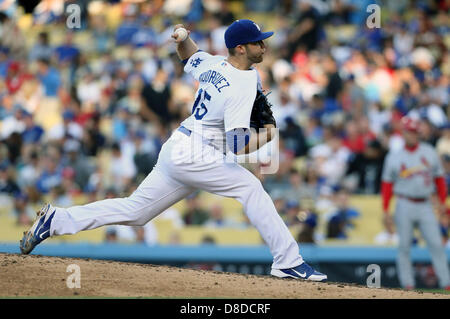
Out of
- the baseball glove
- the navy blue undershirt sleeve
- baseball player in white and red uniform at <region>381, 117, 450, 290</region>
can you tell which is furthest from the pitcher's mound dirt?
baseball player in white and red uniform at <region>381, 117, 450, 290</region>

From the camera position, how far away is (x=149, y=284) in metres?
6.12

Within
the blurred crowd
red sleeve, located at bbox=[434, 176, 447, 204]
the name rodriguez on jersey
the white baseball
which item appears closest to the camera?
the name rodriguez on jersey

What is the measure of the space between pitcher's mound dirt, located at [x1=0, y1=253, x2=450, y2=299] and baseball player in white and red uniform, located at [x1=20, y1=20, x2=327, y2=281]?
0.26 meters

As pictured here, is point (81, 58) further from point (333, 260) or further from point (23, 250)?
point (23, 250)

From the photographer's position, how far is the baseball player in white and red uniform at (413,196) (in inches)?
395

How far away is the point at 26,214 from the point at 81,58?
14.1 feet

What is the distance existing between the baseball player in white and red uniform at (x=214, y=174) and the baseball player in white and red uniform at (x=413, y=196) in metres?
4.03

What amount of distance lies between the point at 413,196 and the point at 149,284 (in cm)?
496

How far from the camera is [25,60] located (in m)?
15.7

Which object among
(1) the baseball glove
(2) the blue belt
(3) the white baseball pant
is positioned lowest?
(3) the white baseball pant

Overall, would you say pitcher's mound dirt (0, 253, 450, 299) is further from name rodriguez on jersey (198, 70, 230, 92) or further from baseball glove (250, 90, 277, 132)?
name rodriguez on jersey (198, 70, 230, 92)

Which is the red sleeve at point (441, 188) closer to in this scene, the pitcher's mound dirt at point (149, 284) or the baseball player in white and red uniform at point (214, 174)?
the pitcher's mound dirt at point (149, 284)

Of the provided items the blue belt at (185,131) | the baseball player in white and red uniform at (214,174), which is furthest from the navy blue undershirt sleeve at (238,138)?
the blue belt at (185,131)

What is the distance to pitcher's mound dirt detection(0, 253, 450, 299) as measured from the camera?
5.89m
